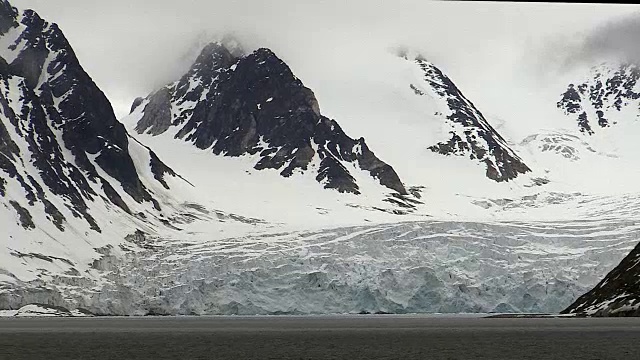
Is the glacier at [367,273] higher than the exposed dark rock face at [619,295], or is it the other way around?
the glacier at [367,273]

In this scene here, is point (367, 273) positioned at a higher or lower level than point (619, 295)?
higher

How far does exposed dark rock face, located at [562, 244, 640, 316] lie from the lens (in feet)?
277

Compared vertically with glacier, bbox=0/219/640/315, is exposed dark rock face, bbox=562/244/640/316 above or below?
below

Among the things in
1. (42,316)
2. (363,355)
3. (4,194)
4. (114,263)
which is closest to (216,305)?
(42,316)

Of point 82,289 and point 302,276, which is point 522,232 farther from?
point 82,289

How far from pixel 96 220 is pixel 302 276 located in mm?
66057

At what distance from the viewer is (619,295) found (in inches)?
3551

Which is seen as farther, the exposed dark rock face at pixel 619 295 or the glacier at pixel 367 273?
the glacier at pixel 367 273

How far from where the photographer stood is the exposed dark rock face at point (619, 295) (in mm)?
84312

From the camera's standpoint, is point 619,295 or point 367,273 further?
point 367,273

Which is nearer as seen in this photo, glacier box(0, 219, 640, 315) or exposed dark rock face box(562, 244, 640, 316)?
exposed dark rock face box(562, 244, 640, 316)

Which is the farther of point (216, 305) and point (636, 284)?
point (216, 305)

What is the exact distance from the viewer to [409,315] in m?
149

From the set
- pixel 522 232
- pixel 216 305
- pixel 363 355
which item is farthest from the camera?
pixel 522 232
